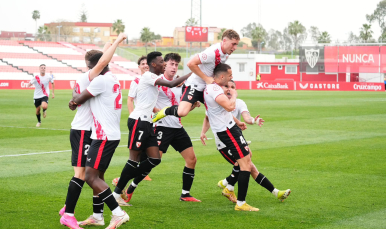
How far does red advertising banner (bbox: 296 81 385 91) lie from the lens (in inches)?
2121

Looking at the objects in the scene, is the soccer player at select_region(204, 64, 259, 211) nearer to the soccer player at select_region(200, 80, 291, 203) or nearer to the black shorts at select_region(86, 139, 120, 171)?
the soccer player at select_region(200, 80, 291, 203)

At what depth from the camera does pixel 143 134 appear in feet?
25.2

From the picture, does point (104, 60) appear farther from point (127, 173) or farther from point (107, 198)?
point (127, 173)

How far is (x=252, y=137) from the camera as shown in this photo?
1628 cm

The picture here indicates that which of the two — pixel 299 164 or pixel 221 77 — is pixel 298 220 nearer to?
pixel 221 77

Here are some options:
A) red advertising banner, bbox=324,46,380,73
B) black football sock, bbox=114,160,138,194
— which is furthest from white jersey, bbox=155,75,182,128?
red advertising banner, bbox=324,46,380,73

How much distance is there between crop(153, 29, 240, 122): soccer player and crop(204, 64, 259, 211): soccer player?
0.74 ft

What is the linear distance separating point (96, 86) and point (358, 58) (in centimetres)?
5681

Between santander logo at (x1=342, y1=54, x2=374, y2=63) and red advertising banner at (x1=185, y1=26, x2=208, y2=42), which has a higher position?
red advertising banner at (x1=185, y1=26, x2=208, y2=42)

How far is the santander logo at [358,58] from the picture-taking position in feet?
191

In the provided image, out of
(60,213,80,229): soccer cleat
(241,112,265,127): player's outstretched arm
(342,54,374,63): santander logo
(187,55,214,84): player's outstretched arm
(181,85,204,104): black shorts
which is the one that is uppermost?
(342,54,374,63): santander logo

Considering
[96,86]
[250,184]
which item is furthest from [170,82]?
[250,184]

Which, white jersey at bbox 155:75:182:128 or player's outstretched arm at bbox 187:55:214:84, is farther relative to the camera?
white jersey at bbox 155:75:182:128

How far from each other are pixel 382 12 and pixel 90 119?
470ft
